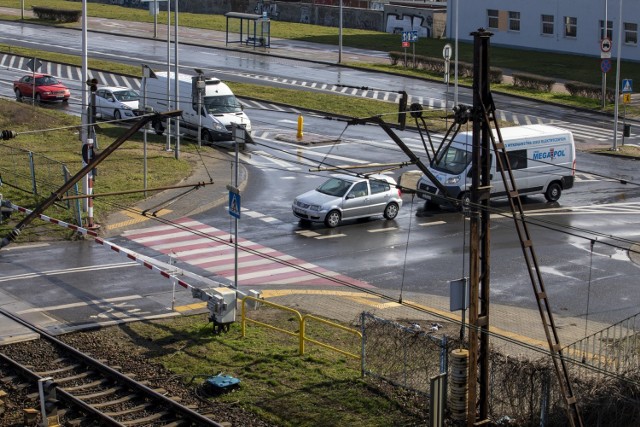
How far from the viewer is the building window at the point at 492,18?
79.7m

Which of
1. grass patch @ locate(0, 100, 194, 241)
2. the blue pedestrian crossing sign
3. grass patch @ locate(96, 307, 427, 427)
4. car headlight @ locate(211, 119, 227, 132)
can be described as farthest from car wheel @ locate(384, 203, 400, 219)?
car headlight @ locate(211, 119, 227, 132)

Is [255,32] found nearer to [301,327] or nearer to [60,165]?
[60,165]

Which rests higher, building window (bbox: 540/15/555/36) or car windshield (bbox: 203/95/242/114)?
building window (bbox: 540/15/555/36)

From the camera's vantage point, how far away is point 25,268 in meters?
29.0

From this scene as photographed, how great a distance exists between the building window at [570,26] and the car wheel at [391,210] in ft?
144

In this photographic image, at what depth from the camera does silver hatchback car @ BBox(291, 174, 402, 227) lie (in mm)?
33625

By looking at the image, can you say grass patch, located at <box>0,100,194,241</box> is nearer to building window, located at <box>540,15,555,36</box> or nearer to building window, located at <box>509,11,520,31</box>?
building window, located at <box>540,15,555,36</box>

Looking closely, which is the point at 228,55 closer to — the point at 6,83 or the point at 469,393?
the point at 6,83

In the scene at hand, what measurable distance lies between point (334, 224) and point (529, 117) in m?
22.3

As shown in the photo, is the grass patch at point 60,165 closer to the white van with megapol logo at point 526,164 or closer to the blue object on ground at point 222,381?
the white van with megapol logo at point 526,164

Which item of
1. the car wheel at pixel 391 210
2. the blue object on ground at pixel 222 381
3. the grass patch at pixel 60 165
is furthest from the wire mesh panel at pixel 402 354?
the grass patch at pixel 60 165

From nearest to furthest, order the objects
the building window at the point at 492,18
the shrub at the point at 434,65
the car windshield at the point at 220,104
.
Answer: the car windshield at the point at 220,104 → the shrub at the point at 434,65 → the building window at the point at 492,18

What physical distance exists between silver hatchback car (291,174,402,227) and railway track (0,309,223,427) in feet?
→ 38.2

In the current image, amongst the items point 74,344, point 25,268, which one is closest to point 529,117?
point 25,268
